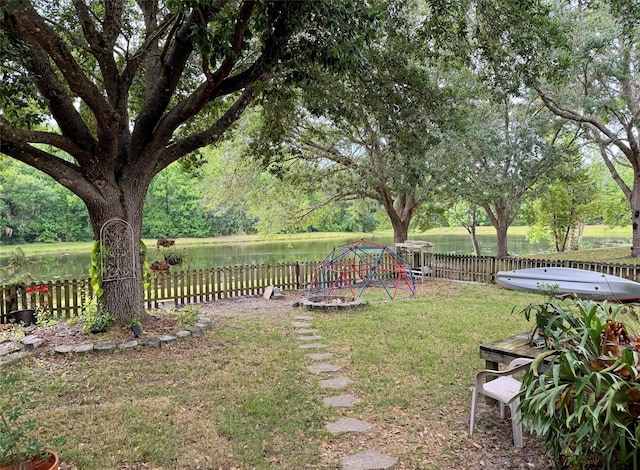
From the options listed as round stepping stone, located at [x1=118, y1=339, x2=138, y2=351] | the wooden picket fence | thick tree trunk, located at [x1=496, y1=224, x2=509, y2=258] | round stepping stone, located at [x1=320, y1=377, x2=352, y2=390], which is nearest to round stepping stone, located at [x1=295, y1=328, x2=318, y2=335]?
round stepping stone, located at [x1=320, y1=377, x2=352, y2=390]

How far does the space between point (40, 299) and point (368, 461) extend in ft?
23.6

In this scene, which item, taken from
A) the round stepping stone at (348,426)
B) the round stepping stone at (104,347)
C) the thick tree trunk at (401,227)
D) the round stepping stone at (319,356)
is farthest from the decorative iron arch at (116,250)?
the thick tree trunk at (401,227)

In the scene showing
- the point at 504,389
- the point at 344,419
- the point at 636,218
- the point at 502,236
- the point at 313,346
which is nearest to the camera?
the point at 504,389

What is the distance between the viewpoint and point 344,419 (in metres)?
3.47

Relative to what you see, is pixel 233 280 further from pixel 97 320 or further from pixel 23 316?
pixel 97 320

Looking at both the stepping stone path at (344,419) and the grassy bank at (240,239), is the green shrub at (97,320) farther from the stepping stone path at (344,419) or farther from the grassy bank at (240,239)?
the grassy bank at (240,239)

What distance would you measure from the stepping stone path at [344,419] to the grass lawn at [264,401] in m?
0.08

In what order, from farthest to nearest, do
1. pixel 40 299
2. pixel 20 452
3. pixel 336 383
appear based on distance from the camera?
pixel 40 299 → pixel 336 383 → pixel 20 452

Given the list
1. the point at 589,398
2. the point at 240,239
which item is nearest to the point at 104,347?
→ the point at 589,398

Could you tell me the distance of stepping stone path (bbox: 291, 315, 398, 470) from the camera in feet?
9.12

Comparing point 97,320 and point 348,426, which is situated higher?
point 97,320

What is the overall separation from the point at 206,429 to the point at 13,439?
1.42 m

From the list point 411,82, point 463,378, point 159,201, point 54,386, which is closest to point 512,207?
point 411,82

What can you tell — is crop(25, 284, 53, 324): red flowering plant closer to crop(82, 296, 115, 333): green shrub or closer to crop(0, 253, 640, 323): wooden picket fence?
crop(0, 253, 640, 323): wooden picket fence
